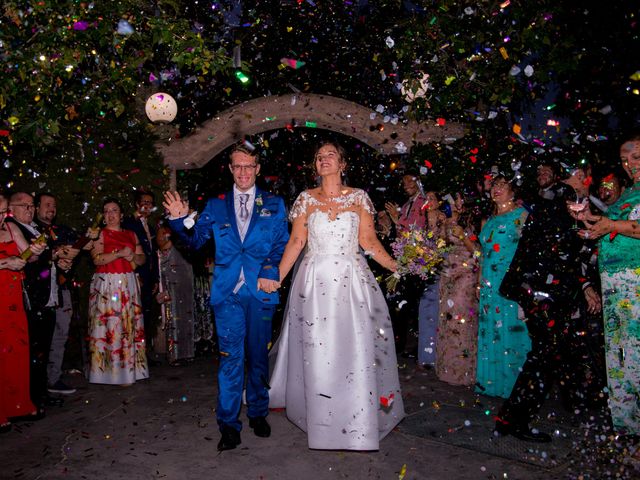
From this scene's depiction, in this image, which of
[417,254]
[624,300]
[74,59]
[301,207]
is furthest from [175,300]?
[624,300]

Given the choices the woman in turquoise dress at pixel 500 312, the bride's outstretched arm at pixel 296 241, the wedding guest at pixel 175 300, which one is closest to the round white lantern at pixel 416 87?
the woman in turquoise dress at pixel 500 312

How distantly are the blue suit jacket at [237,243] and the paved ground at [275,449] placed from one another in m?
1.22

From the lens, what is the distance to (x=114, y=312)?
6.45 metres

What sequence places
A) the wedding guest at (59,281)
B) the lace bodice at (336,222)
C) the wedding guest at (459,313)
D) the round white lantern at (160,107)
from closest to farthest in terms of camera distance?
the lace bodice at (336,222) < the wedding guest at (59,281) < the wedding guest at (459,313) < the round white lantern at (160,107)

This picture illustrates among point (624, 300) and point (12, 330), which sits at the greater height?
point (624, 300)

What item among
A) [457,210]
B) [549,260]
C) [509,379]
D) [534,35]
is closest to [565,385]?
[509,379]

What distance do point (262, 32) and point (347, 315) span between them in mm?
12148

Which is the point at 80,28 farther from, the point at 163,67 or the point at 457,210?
the point at 457,210

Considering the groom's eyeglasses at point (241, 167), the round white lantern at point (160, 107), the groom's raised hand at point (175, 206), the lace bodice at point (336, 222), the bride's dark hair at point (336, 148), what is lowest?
the lace bodice at point (336, 222)

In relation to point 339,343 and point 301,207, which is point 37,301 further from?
point 339,343

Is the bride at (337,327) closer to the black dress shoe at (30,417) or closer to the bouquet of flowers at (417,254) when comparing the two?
the bouquet of flowers at (417,254)

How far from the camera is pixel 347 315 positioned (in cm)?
436

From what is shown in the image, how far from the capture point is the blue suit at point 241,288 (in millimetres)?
4387

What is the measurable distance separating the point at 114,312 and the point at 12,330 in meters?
1.52
